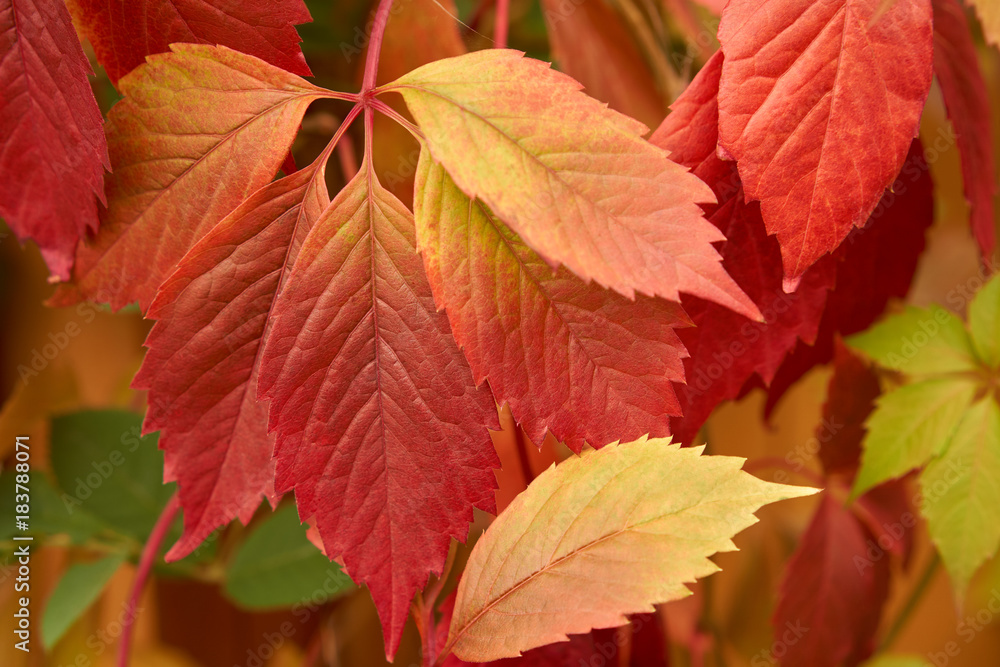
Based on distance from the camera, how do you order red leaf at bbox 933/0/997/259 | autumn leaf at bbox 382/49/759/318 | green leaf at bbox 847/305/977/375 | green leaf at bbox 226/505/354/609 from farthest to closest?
green leaf at bbox 226/505/354/609
green leaf at bbox 847/305/977/375
red leaf at bbox 933/0/997/259
autumn leaf at bbox 382/49/759/318

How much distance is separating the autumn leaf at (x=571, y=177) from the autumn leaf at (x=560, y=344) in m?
0.02

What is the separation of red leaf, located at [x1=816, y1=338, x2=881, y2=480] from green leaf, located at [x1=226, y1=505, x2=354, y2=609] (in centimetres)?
34

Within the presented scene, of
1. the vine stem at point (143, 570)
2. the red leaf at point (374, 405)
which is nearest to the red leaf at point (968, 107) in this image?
the red leaf at point (374, 405)

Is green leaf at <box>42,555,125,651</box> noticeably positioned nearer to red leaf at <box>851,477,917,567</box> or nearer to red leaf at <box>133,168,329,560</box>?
red leaf at <box>133,168,329,560</box>

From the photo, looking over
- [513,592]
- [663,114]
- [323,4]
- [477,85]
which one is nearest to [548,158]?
[477,85]

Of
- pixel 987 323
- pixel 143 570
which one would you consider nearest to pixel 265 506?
pixel 143 570

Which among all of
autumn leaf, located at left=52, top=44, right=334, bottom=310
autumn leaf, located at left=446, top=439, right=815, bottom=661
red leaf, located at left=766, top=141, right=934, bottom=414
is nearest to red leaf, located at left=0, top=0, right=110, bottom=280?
autumn leaf, located at left=52, top=44, right=334, bottom=310

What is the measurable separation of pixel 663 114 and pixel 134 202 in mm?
309

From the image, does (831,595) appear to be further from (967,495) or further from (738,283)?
(738,283)

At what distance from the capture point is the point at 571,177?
8.4 inches

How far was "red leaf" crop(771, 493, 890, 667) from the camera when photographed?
1.45 ft

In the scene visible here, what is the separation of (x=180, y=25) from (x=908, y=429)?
14.9 inches

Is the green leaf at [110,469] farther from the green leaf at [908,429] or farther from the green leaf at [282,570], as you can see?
the green leaf at [908,429]

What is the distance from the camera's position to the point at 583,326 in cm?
23
